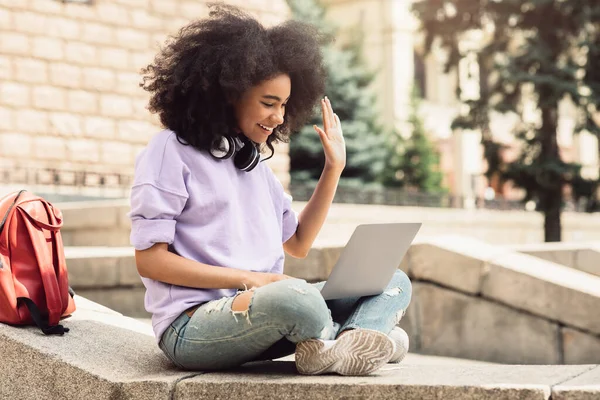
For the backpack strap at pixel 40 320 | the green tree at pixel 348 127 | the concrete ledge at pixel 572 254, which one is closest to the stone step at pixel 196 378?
the backpack strap at pixel 40 320

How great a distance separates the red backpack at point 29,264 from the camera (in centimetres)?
321

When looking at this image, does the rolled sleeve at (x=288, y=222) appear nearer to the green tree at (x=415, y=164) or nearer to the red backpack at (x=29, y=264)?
the red backpack at (x=29, y=264)

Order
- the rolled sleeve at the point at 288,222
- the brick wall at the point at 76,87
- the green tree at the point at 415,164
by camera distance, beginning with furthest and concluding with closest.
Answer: the green tree at the point at 415,164, the brick wall at the point at 76,87, the rolled sleeve at the point at 288,222

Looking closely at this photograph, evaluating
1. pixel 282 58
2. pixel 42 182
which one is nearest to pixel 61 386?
pixel 282 58

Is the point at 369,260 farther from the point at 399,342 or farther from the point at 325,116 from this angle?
the point at 325,116

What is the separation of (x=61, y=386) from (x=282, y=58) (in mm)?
1347

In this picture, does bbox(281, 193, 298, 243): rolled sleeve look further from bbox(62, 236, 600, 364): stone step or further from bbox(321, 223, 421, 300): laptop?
bbox(62, 236, 600, 364): stone step

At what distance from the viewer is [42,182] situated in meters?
13.3

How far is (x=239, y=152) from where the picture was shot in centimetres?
315

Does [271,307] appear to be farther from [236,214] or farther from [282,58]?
[282,58]

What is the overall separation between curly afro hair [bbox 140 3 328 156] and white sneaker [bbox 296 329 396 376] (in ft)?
2.48

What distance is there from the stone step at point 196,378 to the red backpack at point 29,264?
2.6 inches

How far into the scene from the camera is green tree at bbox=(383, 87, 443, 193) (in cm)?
2711

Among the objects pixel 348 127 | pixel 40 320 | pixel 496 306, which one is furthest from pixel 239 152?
pixel 348 127
